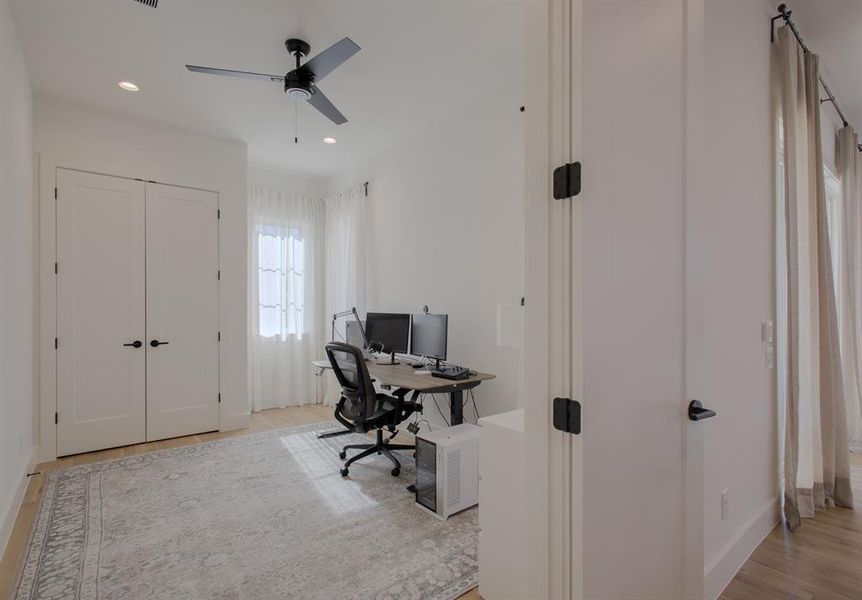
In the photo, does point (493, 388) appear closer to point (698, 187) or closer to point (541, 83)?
point (698, 187)

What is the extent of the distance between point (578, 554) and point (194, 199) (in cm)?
442

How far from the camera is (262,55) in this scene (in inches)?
113

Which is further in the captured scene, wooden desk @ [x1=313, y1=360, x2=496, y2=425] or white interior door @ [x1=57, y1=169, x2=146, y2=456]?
white interior door @ [x1=57, y1=169, x2=146, y2=456]

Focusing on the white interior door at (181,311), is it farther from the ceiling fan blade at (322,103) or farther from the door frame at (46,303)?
the ceiling fan blade at (322,103)

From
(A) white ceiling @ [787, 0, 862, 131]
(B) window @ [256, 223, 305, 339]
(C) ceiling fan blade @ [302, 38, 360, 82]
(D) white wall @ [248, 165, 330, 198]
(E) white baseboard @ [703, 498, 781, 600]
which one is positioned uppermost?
(A) white ceiling @ [787, 0, 862, 131]

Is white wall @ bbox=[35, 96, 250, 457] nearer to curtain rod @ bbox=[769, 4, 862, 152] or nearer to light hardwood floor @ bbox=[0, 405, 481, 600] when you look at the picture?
light hardwood floor @ bbox=[0, 405, 481, 600]

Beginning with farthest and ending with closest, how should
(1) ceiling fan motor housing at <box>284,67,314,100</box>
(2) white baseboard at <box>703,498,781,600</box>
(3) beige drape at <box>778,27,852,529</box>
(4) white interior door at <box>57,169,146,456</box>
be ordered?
(4) white interior door at <box>57,169,146,456</box> < (1) ceiling fan motor housing at <box>284,67,314,100</box> < (3) beige drape at <box>778,27,852,529</box> < (2) white baseboard at <box>703,498,781,600</box>

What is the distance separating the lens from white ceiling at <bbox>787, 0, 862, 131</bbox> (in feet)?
7.78

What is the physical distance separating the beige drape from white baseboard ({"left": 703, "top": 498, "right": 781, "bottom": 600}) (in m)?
0.13

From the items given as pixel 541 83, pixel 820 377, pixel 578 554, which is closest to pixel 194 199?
pixel 541 83

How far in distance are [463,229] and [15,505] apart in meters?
3.57

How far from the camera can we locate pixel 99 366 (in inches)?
144

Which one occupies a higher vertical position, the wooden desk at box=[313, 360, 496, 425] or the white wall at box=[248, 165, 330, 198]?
the white wall at box=[248, 165, 330, 198]

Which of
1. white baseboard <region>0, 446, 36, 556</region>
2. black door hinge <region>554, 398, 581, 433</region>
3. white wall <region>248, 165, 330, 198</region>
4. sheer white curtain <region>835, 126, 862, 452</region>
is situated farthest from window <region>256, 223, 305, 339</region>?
sheer white curtain <region>835, 126, 862, 452</region>
